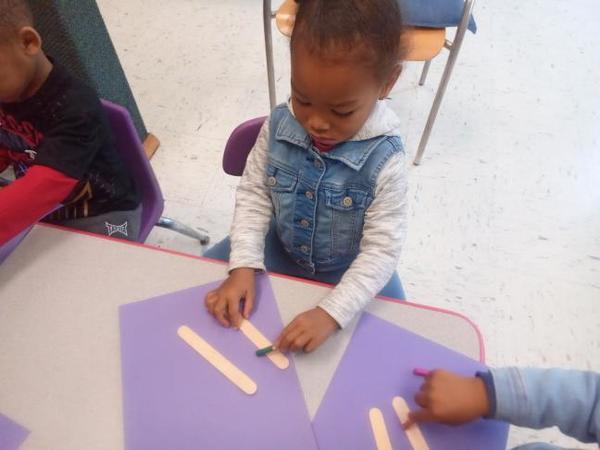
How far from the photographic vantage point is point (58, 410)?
529mm

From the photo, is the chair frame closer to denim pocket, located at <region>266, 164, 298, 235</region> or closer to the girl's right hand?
denim pocket, located at <region>266, 164, 298, 235</region>

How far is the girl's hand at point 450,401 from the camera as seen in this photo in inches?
19.8

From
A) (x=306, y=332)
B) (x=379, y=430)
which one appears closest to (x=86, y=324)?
(x=306, y=332)

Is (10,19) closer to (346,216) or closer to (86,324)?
(86,324)

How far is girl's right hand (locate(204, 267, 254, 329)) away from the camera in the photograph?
60 cm

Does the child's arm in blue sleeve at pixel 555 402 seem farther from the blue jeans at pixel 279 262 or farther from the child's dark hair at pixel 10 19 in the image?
the child's dark hair at pixel 10 19

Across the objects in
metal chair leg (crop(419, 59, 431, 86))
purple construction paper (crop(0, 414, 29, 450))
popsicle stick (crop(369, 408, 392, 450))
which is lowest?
purple construction paper (crop(0, 414, 29, 450))

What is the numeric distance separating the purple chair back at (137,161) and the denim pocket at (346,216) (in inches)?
16.5

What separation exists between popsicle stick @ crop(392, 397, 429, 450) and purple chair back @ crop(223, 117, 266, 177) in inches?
19.6

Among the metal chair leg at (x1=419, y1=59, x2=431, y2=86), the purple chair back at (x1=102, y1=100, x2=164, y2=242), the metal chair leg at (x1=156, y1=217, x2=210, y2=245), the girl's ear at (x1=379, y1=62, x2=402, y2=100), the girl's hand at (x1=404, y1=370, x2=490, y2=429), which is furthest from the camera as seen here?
the metal chair leg at (x1=419, y1=59, x2=431, y2=86)

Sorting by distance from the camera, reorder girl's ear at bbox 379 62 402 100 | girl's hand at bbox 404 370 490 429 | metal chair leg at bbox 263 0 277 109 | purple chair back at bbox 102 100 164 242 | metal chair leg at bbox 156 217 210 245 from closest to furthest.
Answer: girl's hand at bbox 404 370 490 429
girl's ear at bbox 379 62 402 100
purple chair back at bbox 102 100 164 242
metal chair leg at bbox 156 217 210 245
metal chair leg at bbox 263 0 277 109

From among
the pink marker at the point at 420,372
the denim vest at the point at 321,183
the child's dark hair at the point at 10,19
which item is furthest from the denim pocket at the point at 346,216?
the child's dark hair at the point at 10,19

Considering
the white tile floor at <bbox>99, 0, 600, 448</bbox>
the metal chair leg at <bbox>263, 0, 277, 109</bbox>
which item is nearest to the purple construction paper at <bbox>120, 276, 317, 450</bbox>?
the white tile floor at <bbox>99, 0, 600, 448</bbox>

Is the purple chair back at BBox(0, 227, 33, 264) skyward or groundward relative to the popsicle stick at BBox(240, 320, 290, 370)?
skyward
